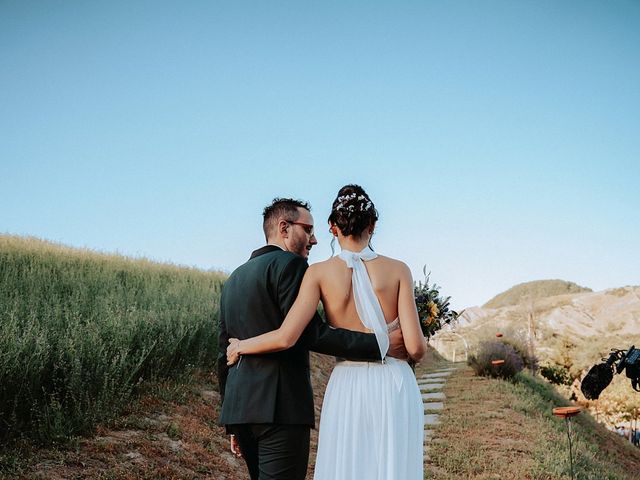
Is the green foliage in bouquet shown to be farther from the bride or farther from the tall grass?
the tall grass

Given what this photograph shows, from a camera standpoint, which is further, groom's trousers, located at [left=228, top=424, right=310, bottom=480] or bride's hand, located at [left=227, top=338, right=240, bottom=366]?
bride's hand, located at [left=227, top=338, right=240, bottom=366]

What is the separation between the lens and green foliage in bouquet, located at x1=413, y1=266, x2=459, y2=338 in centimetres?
439

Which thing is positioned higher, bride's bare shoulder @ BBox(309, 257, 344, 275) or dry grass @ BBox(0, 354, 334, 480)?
bride's bare shoulder @ BBox(309, 257, 344, 275)

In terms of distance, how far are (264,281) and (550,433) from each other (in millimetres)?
8026

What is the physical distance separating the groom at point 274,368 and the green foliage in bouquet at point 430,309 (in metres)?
1.84

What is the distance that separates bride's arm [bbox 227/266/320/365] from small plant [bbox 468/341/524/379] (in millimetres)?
12257

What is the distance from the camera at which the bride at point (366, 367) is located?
2.50 metres

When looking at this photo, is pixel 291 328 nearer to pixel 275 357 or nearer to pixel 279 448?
pixel 275 357

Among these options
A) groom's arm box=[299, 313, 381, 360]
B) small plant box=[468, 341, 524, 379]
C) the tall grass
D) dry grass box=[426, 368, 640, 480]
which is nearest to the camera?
groom's arm box=[299, 313, 381, 360]

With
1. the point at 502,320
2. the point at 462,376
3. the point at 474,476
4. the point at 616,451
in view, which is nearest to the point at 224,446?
the point at 474,476

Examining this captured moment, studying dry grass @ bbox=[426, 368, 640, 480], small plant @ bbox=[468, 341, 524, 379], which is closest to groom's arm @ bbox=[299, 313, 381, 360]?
dry grass @ bbox=[426, 368, 640, 480]

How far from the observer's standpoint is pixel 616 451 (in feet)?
42.7

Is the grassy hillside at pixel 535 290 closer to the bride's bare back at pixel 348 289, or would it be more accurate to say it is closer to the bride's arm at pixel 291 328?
the bride's bare back at pixel 348 289

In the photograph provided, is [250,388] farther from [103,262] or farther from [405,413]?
[103,262]
